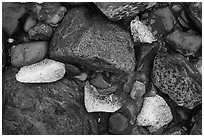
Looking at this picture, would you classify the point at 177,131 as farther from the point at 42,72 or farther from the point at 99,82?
the point at 42,72

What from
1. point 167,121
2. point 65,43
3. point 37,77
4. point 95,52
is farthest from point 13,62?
point 167,121

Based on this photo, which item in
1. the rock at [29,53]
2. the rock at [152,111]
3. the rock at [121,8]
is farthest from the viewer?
the rock at [152,111]

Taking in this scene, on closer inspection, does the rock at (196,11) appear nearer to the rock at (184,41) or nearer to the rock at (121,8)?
the rock at (184,41)

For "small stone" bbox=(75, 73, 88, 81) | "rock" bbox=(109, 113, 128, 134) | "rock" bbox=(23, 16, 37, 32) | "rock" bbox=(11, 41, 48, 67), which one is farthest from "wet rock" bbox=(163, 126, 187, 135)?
"rock" bbox=(23, 16, 37, 32)

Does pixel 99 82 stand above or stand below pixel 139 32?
below

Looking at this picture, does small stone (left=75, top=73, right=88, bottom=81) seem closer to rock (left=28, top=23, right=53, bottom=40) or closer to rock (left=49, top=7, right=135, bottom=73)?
rock (left=49, top=7, right=135, bottom=73)

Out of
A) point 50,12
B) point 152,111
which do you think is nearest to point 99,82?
point 152,111

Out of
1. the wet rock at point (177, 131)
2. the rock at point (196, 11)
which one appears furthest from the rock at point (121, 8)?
the wet rock at point (177, 131)
